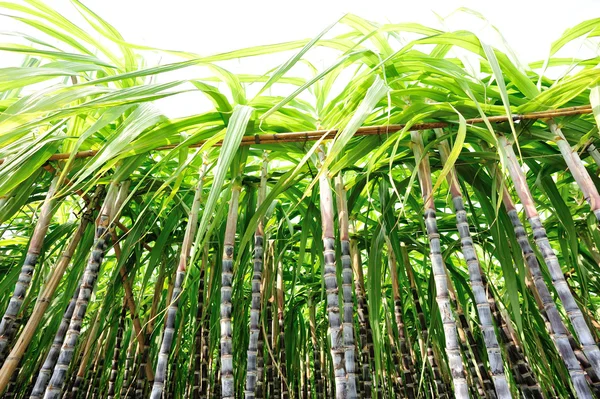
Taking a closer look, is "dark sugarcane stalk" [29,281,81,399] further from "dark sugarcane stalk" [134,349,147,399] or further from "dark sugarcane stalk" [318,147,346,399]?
"dark sugarcane stalk" [318,147,346,399]

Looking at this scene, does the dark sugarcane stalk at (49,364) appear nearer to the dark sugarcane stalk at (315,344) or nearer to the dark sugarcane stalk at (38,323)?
the dark sugarcane stalk at (38,323)

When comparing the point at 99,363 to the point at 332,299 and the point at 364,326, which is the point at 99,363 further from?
the point at 332,299

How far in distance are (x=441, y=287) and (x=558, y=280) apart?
16cm

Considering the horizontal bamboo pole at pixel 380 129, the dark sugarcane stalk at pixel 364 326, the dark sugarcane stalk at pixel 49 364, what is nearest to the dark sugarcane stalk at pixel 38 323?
the dark sugarcane stalk at pixel 49 364

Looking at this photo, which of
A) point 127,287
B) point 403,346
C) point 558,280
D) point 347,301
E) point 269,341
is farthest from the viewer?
point 269,341

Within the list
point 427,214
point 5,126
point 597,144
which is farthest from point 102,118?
point 597,144

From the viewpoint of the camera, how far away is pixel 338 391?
54 centimetres

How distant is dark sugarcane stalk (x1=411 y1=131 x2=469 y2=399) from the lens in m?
0.51

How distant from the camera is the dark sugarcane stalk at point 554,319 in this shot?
51 centimetres

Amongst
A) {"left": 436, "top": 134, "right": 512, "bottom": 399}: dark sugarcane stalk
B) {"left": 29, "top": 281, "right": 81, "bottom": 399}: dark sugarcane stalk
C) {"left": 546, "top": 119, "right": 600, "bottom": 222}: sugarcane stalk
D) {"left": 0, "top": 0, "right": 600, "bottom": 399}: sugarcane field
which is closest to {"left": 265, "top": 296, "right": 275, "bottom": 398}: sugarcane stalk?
{"left": 0, "top": 0, "right": 600, "bottom": 399}: sugarcane field

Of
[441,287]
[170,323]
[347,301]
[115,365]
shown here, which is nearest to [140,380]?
[115,365]

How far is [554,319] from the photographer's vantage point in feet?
1.83

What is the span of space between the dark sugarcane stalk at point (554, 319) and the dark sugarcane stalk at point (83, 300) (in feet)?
2.26

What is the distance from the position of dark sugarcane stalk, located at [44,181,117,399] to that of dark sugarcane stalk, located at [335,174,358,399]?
16.2 inches
